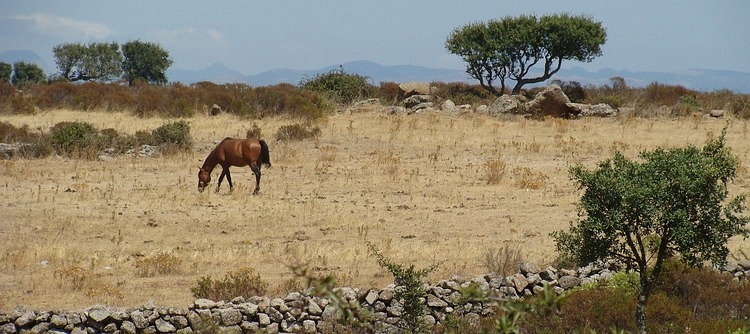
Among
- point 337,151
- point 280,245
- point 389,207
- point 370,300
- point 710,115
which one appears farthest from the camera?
point 710,115

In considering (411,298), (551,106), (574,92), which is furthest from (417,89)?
(411,298)

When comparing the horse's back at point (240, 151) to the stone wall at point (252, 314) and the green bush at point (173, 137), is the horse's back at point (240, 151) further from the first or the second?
the stone wall at point (252, 314)

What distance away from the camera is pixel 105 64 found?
3036 inches

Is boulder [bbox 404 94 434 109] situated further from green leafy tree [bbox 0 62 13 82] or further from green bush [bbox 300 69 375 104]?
green leafy tree [bbox 0 62 13 82]

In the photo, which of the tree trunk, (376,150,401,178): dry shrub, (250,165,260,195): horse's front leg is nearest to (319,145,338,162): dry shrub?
(376,150,401,178): dry shrub

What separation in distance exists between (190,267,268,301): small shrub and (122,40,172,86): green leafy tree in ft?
216

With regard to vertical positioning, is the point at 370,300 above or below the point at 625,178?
below

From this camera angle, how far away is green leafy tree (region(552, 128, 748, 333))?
10.8 m

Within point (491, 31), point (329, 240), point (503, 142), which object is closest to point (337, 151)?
point (503, 142)

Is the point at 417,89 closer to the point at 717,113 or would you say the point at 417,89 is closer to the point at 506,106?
the point at 506,106

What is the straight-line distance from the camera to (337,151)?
87.6 ft

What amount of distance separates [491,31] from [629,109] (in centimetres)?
1289

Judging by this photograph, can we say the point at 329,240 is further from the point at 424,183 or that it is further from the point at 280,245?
the point at 424,183

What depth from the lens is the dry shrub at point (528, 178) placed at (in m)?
21.5
